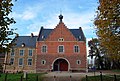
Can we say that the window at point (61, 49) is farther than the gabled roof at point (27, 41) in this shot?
No

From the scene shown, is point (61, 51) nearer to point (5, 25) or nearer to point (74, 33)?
point (74, 33)

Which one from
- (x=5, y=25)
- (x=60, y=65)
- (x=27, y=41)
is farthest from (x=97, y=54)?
(x=5, y=25)

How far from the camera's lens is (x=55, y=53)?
4409 cm

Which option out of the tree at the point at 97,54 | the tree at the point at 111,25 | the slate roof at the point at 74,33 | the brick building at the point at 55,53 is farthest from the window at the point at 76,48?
the tree at the point at 111,25

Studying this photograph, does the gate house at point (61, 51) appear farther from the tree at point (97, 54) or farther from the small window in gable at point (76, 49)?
the tree at point (97, 54)

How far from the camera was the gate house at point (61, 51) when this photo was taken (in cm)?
4334

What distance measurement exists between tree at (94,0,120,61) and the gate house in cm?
2882

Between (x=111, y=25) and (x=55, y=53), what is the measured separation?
100.0ft

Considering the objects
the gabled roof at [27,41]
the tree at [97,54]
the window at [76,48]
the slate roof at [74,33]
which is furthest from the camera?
the tree at [97,54]

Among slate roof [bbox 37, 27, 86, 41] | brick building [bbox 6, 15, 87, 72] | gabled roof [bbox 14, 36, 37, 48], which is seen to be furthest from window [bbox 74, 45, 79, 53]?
gabled roof [bbox 14, 36, 37, 48]

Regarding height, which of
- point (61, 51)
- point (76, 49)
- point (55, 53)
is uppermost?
point (76, 49)

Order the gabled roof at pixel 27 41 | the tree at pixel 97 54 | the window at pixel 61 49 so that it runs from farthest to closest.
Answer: the tree at pixel 97 54 → the gabled roof at pixel 27 41 → the window at pixel 61 49

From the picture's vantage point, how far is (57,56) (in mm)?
43781

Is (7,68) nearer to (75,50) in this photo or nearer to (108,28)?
(75,50)
